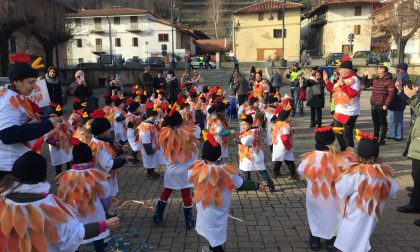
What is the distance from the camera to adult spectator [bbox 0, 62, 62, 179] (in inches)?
130

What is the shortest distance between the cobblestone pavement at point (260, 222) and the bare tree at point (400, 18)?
21.3m

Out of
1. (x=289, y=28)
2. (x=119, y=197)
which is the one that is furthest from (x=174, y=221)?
(x=289, y=28)

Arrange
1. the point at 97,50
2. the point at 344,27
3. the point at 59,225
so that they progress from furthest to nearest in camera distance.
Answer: the point at 97,50
the point at 344,27
the point at 59,225

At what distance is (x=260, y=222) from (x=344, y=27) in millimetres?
49644

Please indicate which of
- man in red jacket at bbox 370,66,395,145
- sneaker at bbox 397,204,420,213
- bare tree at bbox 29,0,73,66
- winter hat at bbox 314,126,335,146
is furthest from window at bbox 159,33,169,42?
winter hat at bbox 314,126,335,146

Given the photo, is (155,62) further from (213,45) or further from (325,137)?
(325,137)

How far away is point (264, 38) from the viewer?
4875 centimetres

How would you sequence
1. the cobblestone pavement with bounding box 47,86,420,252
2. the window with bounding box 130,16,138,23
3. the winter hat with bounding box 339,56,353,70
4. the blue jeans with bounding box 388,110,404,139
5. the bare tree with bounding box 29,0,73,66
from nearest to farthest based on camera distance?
the cobblestone pavement with bounding box 47,86,420,252 < the winter hat with bounding box 339,56,353,70 < the blue jeans with bounding box 388,110,404,139 < the bare tree with bounding box 29,0,73,66 < the window with bounding box 130,16,138,23

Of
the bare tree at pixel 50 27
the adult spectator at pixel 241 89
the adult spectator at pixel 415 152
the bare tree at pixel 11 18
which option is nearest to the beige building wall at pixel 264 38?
the bare tree at pixel 50 27

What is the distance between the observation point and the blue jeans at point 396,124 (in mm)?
9652

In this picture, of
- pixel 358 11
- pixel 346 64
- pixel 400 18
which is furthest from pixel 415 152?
pixel 358 11

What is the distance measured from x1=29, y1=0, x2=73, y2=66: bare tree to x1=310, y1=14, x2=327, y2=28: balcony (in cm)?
3641

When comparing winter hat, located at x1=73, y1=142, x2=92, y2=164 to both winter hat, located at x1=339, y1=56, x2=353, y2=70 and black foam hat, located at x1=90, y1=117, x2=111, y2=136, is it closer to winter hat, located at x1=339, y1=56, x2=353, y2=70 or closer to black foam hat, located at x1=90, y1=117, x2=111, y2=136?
black foam hat, located at x1=90, y1=117, x2=111, y2=136

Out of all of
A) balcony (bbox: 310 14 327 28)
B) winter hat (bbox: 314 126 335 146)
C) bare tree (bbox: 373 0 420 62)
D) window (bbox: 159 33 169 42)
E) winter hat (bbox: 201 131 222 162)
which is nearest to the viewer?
winter hat (bbox: 201 131 222 162)
